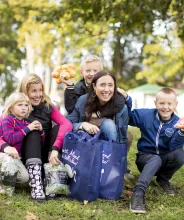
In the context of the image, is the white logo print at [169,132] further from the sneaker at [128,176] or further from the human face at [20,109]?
the human face at [20,109]

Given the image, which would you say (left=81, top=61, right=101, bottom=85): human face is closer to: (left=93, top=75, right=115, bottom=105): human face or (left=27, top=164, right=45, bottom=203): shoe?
(left=93, top=75, right=115, bottom=105): human face

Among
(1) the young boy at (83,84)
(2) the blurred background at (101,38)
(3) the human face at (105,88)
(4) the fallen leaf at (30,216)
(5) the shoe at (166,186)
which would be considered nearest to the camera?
(4) the fallen leaf at (30,216)

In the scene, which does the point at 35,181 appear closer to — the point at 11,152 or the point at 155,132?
the point at 11,152

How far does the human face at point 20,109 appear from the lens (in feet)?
12.4

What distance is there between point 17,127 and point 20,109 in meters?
0.18

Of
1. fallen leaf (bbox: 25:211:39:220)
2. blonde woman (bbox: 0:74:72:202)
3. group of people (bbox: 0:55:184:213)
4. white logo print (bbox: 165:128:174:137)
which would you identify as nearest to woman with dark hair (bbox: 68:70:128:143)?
group of people (bbox: 0:55:184:213)

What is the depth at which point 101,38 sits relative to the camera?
24078 mm

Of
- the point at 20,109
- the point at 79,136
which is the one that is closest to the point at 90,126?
the point at 79,136

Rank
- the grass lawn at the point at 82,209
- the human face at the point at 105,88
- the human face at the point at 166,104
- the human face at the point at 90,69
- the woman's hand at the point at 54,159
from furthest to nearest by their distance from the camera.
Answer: the human face at the point at 90,69 → the human face at the point at 166,104 → the human face at the point at 105,88 → the woman's hand at the point at 54,159 → the grass lawn at the point at 82,209

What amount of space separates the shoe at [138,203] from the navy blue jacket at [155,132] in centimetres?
67

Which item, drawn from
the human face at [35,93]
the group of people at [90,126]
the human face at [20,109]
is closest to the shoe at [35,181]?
the group of people at [90,126]

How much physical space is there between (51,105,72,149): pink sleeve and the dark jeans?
2.70ft

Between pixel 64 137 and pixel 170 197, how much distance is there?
1.24m

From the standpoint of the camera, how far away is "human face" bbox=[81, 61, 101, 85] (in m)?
4.44
